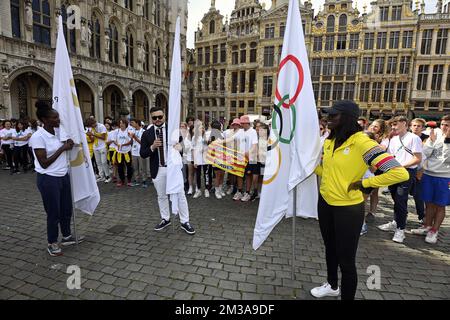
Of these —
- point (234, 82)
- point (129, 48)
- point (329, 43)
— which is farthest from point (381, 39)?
point (129, 48)

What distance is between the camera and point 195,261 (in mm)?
3627

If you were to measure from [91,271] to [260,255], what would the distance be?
7.81 feet

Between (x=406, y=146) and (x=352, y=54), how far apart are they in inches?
1379

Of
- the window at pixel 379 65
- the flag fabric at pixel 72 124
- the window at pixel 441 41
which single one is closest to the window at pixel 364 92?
the window at pixel 379 65

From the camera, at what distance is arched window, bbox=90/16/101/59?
2062 centimetres

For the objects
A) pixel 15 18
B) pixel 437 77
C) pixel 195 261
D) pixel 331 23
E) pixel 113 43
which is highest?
pixel 331 23

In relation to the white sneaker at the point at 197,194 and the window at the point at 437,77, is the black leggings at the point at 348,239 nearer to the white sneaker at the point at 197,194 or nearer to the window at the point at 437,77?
the white sneaker at the point at 197,194

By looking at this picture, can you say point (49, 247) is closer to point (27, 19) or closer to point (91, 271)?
point (91, 271)

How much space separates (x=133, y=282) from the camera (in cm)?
310

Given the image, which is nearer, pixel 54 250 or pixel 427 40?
pixel 54 250

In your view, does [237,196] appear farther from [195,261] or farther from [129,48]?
[129,48]

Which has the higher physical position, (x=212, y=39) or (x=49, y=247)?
(x=212, y=39)

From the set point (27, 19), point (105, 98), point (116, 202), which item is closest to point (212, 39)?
point (105, 98)

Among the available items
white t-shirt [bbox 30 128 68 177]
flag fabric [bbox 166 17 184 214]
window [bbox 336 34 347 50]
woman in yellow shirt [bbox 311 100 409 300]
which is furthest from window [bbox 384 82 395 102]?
white t-shirt [bbox 30 128 68 177]
